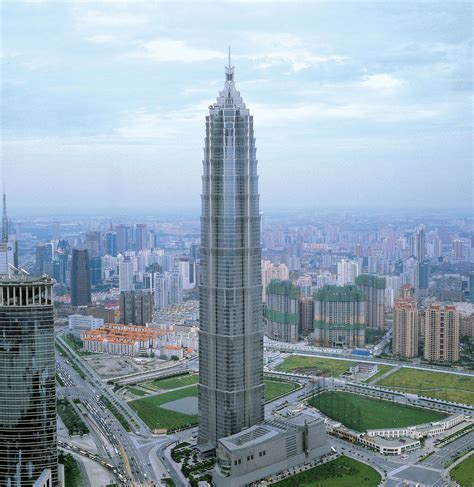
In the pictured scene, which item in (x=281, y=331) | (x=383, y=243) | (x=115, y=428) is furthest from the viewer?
(x=383, y=243)

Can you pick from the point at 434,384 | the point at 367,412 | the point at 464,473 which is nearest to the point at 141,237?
the point at 434,384

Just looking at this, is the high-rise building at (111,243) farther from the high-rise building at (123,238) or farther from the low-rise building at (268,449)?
the low-rise building at (268,449)

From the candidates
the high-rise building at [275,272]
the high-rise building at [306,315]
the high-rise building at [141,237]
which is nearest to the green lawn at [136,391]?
the high-rise building at [306,315]

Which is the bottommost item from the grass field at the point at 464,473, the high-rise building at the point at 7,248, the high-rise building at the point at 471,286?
the grass field at the point at 464,473

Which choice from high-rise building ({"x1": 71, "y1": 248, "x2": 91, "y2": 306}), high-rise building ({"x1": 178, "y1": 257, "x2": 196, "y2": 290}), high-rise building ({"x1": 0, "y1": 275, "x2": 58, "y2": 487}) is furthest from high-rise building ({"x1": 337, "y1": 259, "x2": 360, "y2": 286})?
high-rise building ({"x1": 0, "y1": 275, "x2": 58, "y2": 487})

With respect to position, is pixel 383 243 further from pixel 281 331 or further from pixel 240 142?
pixel 240 142

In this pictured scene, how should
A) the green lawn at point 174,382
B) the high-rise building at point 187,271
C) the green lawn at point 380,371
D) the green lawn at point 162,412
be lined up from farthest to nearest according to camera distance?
the high-rise building at point 187,271 < the green lawn at point 380,371 < the green lawn at point 174,382 < the green lawn at point 162,412

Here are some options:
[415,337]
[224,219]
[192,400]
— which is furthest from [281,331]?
[224,219]
